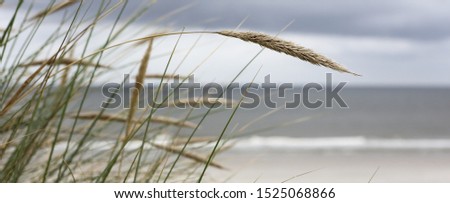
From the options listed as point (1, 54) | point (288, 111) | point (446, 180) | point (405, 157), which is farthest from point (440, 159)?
point (288, 111)

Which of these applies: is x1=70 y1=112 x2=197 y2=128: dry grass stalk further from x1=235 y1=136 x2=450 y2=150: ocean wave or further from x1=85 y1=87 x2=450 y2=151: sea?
x1=235 y1=136 x2=450 y2=150: ocean wave

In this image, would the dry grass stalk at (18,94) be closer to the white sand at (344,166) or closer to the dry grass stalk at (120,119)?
the dry grass stalk at (120,119)

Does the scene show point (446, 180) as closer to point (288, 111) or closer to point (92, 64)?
point (92, 64)

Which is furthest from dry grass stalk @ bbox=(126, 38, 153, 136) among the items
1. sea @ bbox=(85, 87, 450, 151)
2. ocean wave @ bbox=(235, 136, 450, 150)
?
ocean wave @ bbox=(235, 136, 450, 150)

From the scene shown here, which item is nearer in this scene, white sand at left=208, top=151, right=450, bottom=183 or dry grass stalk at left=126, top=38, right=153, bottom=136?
dry grass stalk at left=126, top=38, right=153, bottom=136

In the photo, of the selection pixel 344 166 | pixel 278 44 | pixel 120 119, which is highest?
pixel 278 44

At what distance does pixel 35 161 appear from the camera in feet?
8.30

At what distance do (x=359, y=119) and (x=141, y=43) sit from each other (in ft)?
97.3

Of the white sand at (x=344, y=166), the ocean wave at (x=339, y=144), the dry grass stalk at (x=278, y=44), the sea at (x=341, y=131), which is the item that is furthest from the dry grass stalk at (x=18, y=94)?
the ocean wave at (x=339, y=144)

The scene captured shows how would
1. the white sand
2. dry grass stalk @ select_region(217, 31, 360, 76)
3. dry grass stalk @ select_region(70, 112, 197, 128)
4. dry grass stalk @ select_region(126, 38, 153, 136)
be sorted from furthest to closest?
the white sand, dry grass stalk @ select_region(70, 112, 197, 128), dry grass stalk @ select_region(126, 38, 153, 136), dry grass stalk @ select_region(217, 31, 360, 76)

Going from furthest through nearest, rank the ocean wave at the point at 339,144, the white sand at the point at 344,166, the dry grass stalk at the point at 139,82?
the ocean wave at the point at 339,144
the white sand at the point at 344,166
the dry grass stalk at the point at 139,82

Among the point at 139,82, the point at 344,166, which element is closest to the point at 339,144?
the point at 344,166

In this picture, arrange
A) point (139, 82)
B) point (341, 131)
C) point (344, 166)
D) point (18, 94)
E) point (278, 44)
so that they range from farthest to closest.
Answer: point (341, 131)
point (344, 166)
point (139, 82)
point (18, 94)
point (278, 44)

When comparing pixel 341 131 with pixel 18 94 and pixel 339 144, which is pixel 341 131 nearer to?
pixel 339 144
